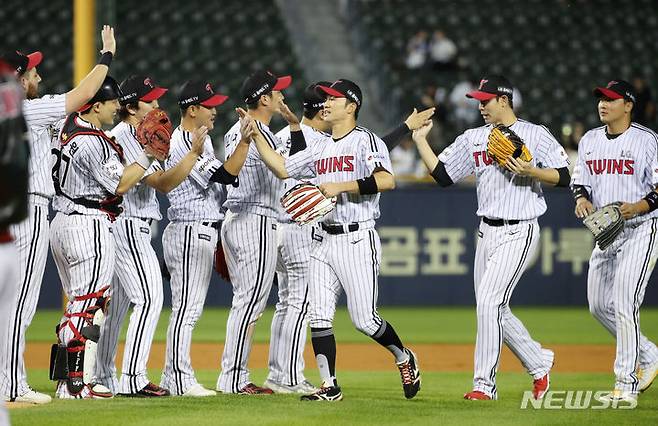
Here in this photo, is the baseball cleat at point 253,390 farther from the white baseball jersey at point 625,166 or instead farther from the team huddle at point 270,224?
the white baseball jersey at point 625,166

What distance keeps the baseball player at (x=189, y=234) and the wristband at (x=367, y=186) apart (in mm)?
1076

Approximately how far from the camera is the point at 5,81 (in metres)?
4.38

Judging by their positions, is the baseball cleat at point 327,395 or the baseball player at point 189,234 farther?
the baseball player at point 189,234

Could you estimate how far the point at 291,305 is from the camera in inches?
314

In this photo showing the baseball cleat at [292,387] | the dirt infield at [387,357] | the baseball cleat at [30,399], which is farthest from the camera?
the dirt infield at [387,357]

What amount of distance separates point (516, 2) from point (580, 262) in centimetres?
834

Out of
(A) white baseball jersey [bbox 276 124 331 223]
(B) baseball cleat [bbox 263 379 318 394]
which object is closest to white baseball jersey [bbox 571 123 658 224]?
(A) white baseball jersey [bbox 276 124 331 223]

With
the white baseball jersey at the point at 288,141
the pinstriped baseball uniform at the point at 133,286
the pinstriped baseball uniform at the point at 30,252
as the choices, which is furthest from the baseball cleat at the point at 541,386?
the pinstriped baseball uniform at the point at 30,252

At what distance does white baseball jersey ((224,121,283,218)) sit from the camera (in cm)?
773

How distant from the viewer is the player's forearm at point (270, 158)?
728cm

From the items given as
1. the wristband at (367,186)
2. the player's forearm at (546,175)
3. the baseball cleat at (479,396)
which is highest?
the player's forearm at (546,175)

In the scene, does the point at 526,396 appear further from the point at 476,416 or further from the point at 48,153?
the point at 48,153

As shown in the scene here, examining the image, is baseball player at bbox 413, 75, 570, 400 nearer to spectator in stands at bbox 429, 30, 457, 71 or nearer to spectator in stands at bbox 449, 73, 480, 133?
spectator in stands at bbox 449, 73, 480, 133

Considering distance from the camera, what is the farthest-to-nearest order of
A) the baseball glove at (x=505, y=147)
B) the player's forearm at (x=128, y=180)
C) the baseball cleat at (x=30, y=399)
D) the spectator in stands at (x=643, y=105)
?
the spectator in stands at (x=643, y=105) < the baseball glove at (x=505, y=147) < the player's forearm at (x=128, y=180) < the baseball cleat at (x=30, y=399)
